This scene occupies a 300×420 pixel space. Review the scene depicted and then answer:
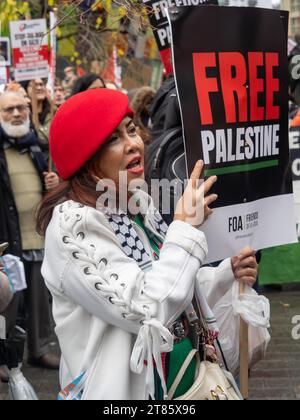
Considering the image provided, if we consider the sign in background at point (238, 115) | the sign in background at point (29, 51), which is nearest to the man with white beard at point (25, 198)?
the sign in background at point (29, 51)

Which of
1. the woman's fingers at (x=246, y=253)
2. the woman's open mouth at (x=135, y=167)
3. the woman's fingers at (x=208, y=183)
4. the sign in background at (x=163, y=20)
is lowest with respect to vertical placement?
the woman's fingers at (x=246, y=253)

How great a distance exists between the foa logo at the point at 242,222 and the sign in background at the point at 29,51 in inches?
203

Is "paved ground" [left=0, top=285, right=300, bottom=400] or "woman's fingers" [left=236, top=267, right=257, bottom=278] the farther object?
"paved ground" [left=0, top=285, right=300, bottom=400]

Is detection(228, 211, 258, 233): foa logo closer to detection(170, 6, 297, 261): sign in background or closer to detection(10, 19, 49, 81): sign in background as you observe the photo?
detection(170, 6, 297, 261): sign in background

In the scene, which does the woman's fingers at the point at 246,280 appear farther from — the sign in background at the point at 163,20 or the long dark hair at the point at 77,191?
the sign in background at the point at 163,20

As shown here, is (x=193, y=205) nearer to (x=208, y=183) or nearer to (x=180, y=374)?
(x=208, y=183)

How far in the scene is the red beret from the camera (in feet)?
7.93

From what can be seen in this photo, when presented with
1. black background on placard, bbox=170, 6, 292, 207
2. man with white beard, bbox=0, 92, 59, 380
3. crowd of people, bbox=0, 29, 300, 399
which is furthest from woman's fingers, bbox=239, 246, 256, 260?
man with white beard, bbox=0, 92, 59, 380

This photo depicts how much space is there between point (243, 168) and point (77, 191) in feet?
2.11

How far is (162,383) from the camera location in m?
2.31

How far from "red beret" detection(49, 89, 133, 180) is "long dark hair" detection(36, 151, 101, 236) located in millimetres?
39

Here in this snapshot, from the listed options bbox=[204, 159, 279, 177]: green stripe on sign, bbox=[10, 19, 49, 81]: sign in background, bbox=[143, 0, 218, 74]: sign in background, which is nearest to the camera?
bbox=[204, 159, 279, 177]: green stripe on sign

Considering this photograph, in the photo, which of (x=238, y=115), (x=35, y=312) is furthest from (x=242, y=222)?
(x=35, y=312)

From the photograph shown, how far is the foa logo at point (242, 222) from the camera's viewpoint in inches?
111
